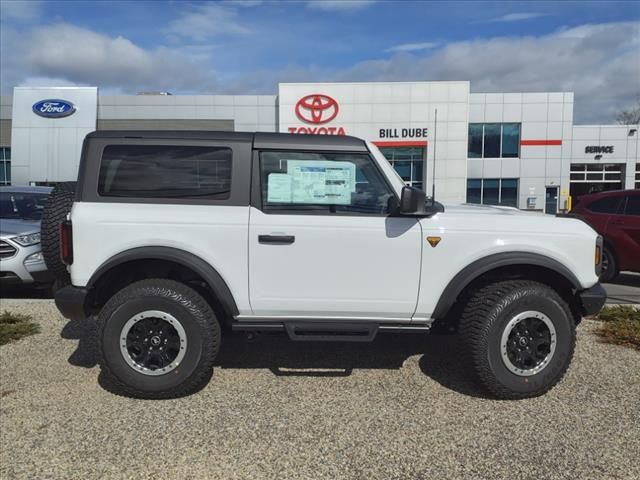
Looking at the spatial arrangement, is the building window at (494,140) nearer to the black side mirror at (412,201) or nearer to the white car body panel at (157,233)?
the black side mirror at (412,201)

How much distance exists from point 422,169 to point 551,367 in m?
32.1

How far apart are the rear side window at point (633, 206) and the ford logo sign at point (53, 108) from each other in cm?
3511

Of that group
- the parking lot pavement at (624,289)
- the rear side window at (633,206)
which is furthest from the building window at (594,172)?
the rear side window at (633,206)

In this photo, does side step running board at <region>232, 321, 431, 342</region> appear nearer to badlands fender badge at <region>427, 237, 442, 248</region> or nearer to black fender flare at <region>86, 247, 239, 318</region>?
black fender flare at <region>86, 247, 239, 318</region>

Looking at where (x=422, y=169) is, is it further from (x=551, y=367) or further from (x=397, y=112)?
(x=551, y=367)

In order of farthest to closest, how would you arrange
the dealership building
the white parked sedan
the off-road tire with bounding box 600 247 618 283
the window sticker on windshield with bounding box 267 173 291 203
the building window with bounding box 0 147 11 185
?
1. the building window with bounding box 0 147 11 185
2. the dealership building
3. the off-road tire with bounding box 600 247 618 283
4. the white parked sedan
5. the window sticker on windshield with bounding box 267 173 291 203

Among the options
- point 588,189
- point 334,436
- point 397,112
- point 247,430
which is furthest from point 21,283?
point 588,189

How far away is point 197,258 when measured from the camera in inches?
149

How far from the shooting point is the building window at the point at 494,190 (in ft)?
117

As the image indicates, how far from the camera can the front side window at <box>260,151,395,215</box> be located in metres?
3.85

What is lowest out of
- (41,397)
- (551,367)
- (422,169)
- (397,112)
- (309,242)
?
(41,397)

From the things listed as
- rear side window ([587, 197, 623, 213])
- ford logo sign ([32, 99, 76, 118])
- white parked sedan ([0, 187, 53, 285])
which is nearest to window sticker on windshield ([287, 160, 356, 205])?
white parked sedan ([0, 187, 53, 285])

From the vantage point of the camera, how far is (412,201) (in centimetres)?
362

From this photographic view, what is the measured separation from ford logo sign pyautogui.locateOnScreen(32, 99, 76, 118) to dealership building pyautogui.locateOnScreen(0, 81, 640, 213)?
0.22 feet
